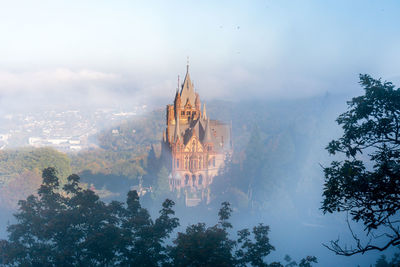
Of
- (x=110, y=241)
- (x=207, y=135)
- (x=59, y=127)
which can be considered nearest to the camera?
(x=110, y=241)

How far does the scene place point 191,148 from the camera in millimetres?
72125

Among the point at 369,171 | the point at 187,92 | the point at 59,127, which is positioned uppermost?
the point at 59,127

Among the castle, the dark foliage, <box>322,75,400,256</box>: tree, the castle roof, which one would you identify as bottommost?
the dark foliage

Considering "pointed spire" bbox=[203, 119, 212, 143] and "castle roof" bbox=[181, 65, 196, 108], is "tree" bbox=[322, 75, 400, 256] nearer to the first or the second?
"pointed spire" bbox=[203, 119, 212, 143]

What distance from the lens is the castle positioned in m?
71.7

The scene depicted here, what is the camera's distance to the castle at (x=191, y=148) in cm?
7169

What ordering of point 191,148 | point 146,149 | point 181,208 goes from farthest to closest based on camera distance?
point 146,149 → point 191,148 → point 181,208

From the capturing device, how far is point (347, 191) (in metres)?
12.9

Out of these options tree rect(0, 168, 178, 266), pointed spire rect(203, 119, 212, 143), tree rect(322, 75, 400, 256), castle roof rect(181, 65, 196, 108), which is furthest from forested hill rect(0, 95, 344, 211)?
tree rect(322, 75, 400, 256)

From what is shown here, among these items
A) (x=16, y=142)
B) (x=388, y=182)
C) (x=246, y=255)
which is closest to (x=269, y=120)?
(x=16, y=142)

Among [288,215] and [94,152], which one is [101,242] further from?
[94,152]

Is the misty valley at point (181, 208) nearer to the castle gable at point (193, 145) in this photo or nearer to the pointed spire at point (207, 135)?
the pointed spire at point (207, 135)

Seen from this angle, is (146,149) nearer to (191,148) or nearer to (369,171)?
(191,148)

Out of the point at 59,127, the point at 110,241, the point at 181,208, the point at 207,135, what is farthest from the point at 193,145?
the point at 59,127
